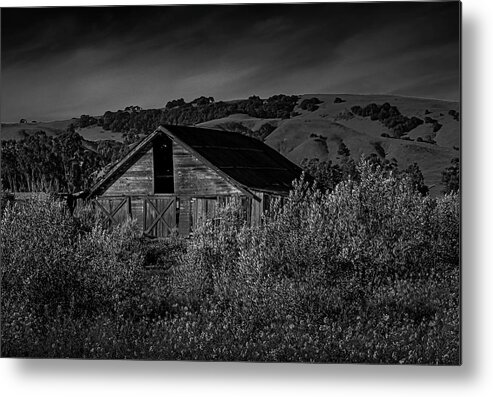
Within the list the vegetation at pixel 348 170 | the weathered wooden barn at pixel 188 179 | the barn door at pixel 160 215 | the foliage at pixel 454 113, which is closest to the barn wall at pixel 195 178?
the weathered wooden barn at pixel 188 179

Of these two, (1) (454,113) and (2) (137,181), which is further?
(2) (137,181)

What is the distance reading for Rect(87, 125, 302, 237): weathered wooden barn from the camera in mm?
6379

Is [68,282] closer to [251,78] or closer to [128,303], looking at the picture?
[128,303]

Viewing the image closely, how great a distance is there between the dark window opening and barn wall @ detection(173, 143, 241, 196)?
0.14 ft

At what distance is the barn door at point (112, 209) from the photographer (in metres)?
6.48

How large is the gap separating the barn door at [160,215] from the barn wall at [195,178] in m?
0.13

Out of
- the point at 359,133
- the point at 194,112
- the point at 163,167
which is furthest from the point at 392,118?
the point at 163,167

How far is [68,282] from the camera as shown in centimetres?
660

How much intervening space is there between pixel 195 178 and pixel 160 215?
1.20ft

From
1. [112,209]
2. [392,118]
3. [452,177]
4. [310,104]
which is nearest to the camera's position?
[452,177]

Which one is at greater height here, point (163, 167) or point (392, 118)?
point (392, 118)

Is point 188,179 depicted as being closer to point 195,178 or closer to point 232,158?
point 195,178

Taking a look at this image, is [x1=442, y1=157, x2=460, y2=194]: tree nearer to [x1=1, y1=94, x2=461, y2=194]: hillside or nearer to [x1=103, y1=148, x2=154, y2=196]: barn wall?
[x1=1, y1=94, x2=461, y2=194]: hillside

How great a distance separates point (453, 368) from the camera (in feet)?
20.1
